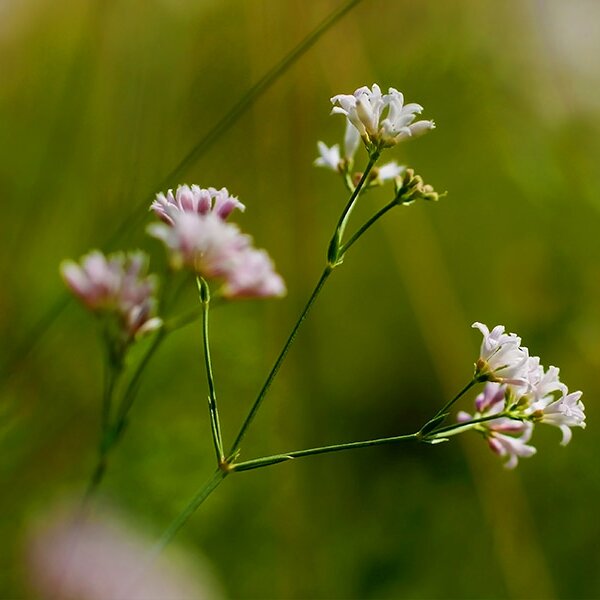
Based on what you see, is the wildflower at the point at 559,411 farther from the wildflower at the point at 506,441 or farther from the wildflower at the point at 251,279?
the wildflower at the point at 251,279

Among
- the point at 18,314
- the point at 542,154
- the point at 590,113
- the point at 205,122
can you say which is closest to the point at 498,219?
the point at 542,154

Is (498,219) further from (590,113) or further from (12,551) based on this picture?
(12,551)

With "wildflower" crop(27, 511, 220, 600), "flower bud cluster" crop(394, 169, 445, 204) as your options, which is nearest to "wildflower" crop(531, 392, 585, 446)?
"flower bud cluster" crop(394, 169, 445, 204)

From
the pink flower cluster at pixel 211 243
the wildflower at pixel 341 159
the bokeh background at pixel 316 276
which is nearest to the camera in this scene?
the pink flower cluster at pixel 211 243

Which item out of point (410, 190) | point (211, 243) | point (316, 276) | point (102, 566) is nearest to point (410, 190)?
point (410, 190)

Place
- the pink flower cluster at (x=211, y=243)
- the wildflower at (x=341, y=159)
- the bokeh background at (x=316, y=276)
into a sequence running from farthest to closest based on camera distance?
the bokeh background at (x=316, y=276), the wildflower at (x=341, y=159), the pink flower cluster at (x=211, y=243)

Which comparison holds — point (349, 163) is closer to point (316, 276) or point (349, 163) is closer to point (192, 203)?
point (192, 203)

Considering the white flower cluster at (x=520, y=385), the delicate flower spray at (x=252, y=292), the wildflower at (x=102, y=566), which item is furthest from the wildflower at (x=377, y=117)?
the wildflower at (x=102, y=566)
